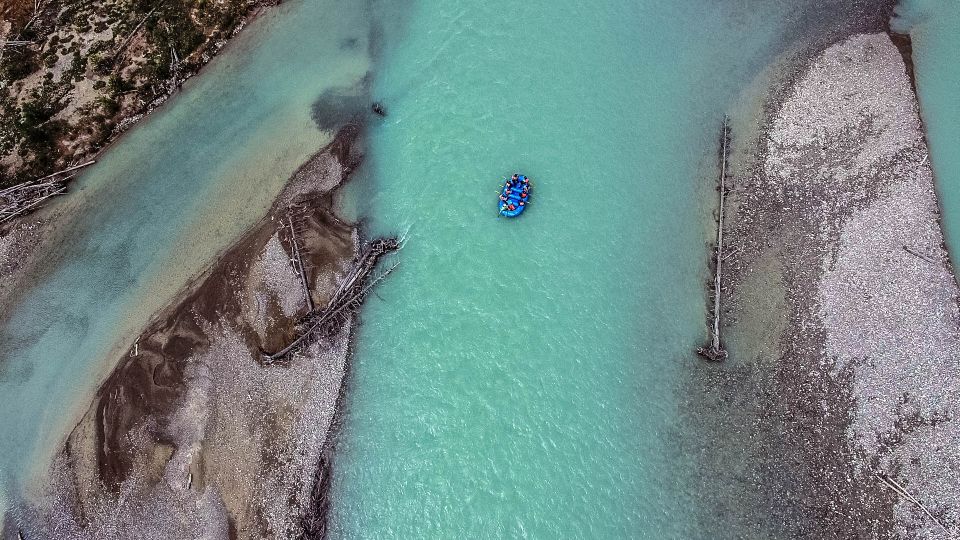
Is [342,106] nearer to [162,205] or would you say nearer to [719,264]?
[162,205]

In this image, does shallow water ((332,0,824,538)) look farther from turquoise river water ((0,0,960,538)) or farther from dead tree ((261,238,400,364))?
dead tree ((261,238,400,364))

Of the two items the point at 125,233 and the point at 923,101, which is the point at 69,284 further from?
the point at 923,101

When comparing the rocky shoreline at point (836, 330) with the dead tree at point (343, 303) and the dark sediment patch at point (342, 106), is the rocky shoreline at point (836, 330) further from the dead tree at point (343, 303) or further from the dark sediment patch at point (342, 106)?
the dark sediment patch at point (342, 106)

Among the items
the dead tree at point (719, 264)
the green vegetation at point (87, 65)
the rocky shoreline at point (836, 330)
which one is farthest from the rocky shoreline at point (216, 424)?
the rocky shoreline at point (836, 330)

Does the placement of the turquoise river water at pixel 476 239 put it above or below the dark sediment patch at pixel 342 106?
below

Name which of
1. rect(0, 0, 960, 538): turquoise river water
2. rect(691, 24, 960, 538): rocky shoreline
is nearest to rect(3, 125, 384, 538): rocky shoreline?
rect(0, 0, 960, 538): turquoise river water

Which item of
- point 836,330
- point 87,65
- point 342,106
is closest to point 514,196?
point 342,106
